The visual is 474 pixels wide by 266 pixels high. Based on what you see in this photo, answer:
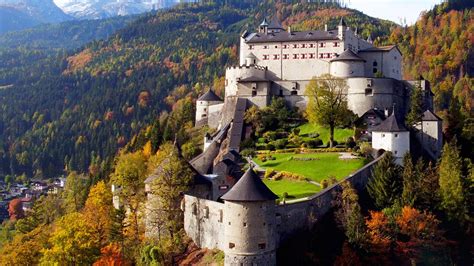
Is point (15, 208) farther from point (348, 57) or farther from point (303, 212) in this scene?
point (303, 212)

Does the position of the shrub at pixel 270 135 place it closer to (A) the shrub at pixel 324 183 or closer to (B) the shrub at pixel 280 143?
(B) the shrub at pixel 280 143

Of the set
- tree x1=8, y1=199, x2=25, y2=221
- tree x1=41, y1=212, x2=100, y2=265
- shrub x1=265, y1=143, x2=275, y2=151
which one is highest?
shrub x1=265, y1=143, x2=275, y2=151

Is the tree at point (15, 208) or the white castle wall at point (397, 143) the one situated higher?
the white castle wall at point (397, 143)

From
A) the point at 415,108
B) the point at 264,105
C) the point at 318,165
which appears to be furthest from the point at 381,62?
the point at 318,165

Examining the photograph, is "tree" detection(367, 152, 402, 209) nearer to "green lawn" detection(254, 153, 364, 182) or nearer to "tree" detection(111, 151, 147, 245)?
"green lawn" detection(254, 153, 364, 182)

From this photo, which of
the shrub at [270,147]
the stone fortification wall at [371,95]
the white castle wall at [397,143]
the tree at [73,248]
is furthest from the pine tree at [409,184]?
the tree at [73,248]

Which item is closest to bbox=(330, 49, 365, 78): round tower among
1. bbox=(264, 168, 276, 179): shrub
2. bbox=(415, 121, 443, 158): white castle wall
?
bbox=(415, 121, 443, 158): white castle wall
